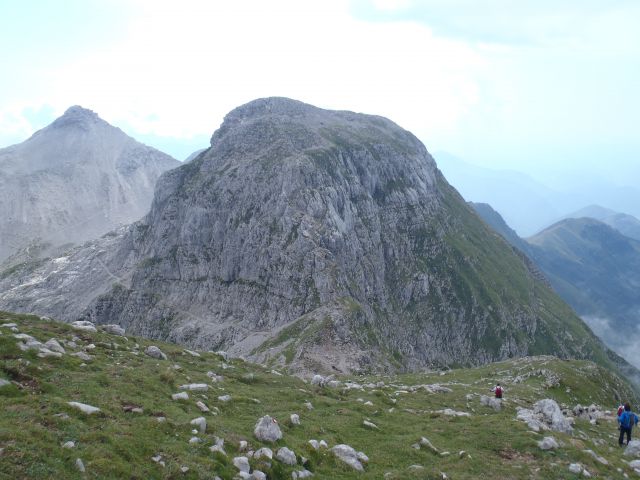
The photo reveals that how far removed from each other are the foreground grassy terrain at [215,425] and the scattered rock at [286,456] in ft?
1.14

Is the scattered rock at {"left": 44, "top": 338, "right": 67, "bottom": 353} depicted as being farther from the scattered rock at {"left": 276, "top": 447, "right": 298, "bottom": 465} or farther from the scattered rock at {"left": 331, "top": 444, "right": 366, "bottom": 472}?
the scattered rock at {"left": 331, "top": 444, "right": 366, "bottom": 472}

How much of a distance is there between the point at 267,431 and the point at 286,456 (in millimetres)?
2286

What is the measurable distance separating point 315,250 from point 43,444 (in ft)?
362

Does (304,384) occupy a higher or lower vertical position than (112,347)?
lower

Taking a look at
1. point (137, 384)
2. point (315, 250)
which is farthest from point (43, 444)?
point (315, 250)

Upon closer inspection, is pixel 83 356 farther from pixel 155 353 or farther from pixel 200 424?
pixel 200 424

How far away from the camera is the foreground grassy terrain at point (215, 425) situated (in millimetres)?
17672

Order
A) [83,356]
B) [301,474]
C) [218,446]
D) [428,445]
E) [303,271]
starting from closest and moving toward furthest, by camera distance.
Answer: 1. [218,446]
2. [301,474]
3. [428,445]
4. [83,356]
5. [303,271]

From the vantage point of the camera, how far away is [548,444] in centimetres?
2792

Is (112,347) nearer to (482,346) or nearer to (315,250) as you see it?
(315,250)

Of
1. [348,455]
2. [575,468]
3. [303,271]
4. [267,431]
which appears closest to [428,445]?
[348,455]

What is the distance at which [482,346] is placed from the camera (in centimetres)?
16462

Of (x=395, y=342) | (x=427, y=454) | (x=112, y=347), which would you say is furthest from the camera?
(x=395, y=342)

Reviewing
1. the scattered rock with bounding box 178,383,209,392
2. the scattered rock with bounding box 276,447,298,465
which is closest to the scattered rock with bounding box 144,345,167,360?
the scattered rock with bounding box 178,383,209,392
